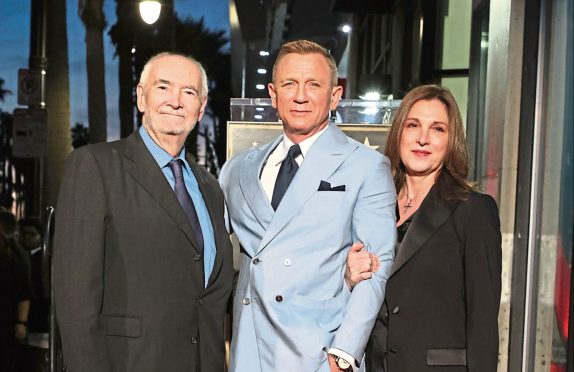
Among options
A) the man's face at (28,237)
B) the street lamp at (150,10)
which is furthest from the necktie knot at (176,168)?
the street lamp at (150,10)

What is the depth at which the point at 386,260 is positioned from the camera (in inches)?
138

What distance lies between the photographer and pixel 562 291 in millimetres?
4559

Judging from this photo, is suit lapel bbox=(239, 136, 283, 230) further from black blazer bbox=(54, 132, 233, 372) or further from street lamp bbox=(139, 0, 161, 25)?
street lamp bbox=(139, 0, 161, 25)

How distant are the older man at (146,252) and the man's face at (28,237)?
6.60 m

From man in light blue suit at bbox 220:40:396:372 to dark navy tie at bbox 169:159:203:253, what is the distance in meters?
0.20

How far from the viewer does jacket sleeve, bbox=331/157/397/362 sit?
336 cm

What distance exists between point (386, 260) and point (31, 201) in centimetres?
964

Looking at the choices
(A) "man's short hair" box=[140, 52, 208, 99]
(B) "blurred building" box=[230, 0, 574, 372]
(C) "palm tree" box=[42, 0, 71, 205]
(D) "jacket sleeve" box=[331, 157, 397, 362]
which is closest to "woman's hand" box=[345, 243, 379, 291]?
(D) "jacket sleeve" box=[331, 157, 397, 362]

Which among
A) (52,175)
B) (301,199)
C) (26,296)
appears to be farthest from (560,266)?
(52,175)

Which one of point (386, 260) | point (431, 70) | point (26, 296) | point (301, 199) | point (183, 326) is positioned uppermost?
point (431, 70)

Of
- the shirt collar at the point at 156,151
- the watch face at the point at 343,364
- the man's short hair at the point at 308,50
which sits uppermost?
the man's short hair at the point at 308,50

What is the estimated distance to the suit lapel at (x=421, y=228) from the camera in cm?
369

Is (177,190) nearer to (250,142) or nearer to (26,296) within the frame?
(250,142)

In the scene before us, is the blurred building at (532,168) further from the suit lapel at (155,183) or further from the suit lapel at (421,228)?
the suit lapel at (155,183)
